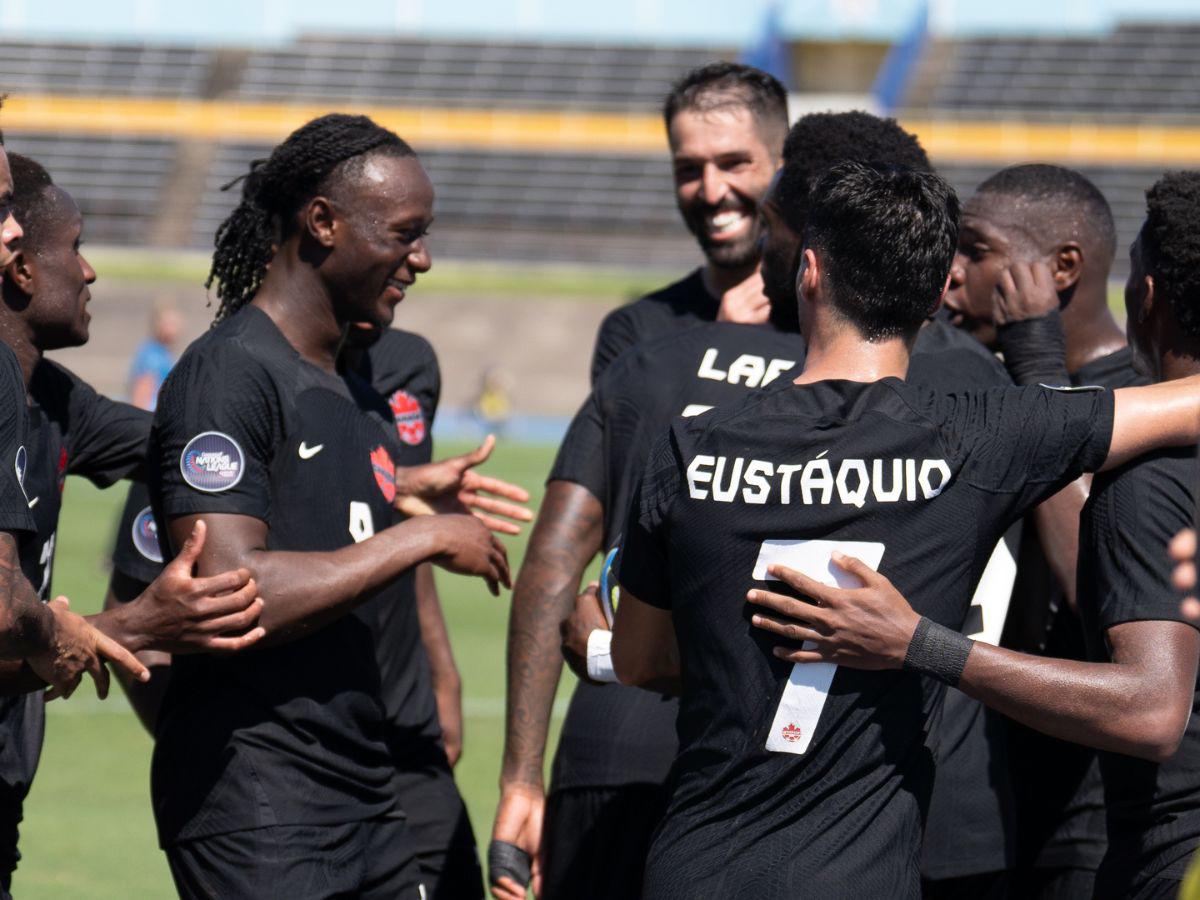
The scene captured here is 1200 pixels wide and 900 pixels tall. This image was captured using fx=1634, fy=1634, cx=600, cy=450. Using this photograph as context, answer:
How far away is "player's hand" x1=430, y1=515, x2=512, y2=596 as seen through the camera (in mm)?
3541

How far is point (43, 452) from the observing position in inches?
150

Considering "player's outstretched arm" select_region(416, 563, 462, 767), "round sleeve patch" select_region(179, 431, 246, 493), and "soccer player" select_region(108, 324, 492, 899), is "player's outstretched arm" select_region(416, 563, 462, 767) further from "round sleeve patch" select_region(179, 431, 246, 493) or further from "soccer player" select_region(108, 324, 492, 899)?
"round sleeve patch" select_region(179, 431, 246, 493)

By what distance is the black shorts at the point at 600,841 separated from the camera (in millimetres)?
3863

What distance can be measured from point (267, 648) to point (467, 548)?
1.58 feet

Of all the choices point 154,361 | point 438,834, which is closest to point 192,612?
point 438,834

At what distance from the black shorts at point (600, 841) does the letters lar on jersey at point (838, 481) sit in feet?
4.38

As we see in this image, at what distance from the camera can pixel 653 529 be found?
9.34 ft

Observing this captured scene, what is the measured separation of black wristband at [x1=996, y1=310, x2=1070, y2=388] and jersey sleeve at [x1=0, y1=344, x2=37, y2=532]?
84.9 inches

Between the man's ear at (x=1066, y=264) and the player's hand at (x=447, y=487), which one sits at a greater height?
the man's ear at (x=1066, y=264)

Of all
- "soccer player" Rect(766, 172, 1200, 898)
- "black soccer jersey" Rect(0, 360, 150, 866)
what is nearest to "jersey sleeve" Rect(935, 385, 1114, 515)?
"soccer player" Rect(766, 172, 1200, 898)

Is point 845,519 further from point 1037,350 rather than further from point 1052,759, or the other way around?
point 1052,759

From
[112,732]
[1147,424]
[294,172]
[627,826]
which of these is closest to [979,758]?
[627,826]

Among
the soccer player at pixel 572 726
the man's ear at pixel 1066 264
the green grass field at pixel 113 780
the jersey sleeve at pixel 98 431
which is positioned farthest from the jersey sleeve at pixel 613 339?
the green grass field at pixel 113 780

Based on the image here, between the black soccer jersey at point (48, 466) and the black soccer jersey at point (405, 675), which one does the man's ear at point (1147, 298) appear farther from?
the black soccer jersey at point (48, 466)
